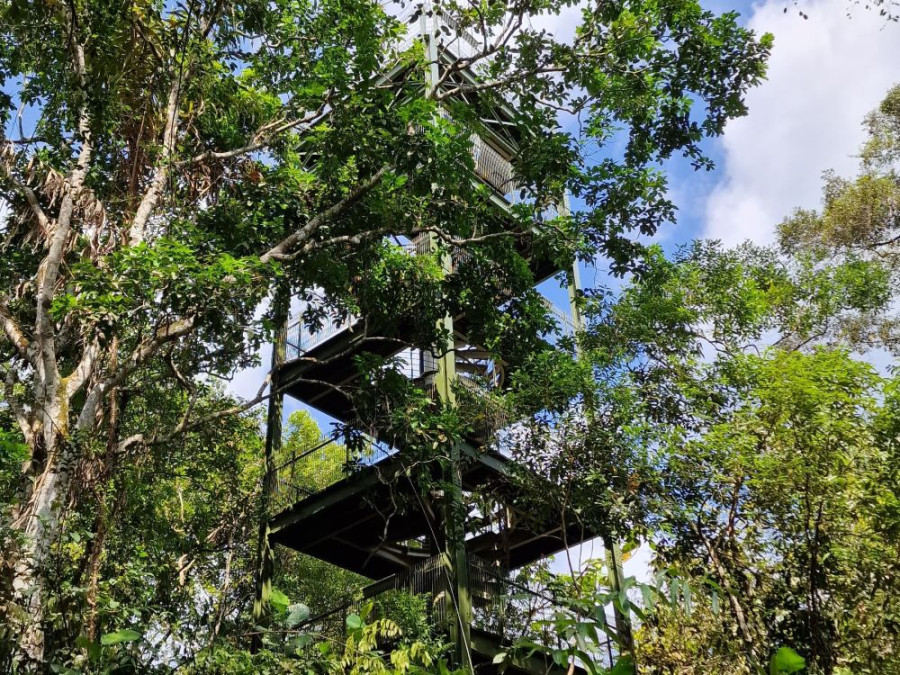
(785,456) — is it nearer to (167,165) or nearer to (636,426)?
(636,426)

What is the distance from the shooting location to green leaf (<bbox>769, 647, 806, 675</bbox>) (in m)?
1.55

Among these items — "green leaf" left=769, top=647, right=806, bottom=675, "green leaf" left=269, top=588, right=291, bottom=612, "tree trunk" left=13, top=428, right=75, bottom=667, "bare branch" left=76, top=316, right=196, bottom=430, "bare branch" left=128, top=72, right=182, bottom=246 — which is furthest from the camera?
"bare branch" left=128, top=72, right=182, bottom=246

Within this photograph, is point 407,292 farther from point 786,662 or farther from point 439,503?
point 786,662

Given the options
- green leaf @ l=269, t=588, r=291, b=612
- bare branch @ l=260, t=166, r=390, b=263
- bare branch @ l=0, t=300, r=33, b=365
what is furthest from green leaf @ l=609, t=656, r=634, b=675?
bare branch @ l=0, t=300, r=33, b=365

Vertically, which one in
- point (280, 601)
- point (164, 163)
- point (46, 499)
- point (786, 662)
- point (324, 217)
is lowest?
point (786, 662)

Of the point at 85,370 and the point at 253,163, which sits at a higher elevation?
the point at 253,163

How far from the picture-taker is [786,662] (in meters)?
1.57

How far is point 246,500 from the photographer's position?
14.0 m

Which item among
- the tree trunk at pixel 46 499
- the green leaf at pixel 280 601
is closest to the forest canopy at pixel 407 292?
the tree trunk at pixel 46 499

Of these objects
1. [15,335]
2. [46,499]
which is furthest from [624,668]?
[15,335]

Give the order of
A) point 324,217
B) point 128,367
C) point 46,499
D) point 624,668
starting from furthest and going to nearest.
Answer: point 324,217
point 128,367
point 46,499
point 624,668

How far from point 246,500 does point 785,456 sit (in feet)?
30.1

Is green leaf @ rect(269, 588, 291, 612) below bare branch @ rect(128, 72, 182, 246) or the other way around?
below

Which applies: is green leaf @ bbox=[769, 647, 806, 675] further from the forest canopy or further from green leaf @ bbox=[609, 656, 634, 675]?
the forest canopy
